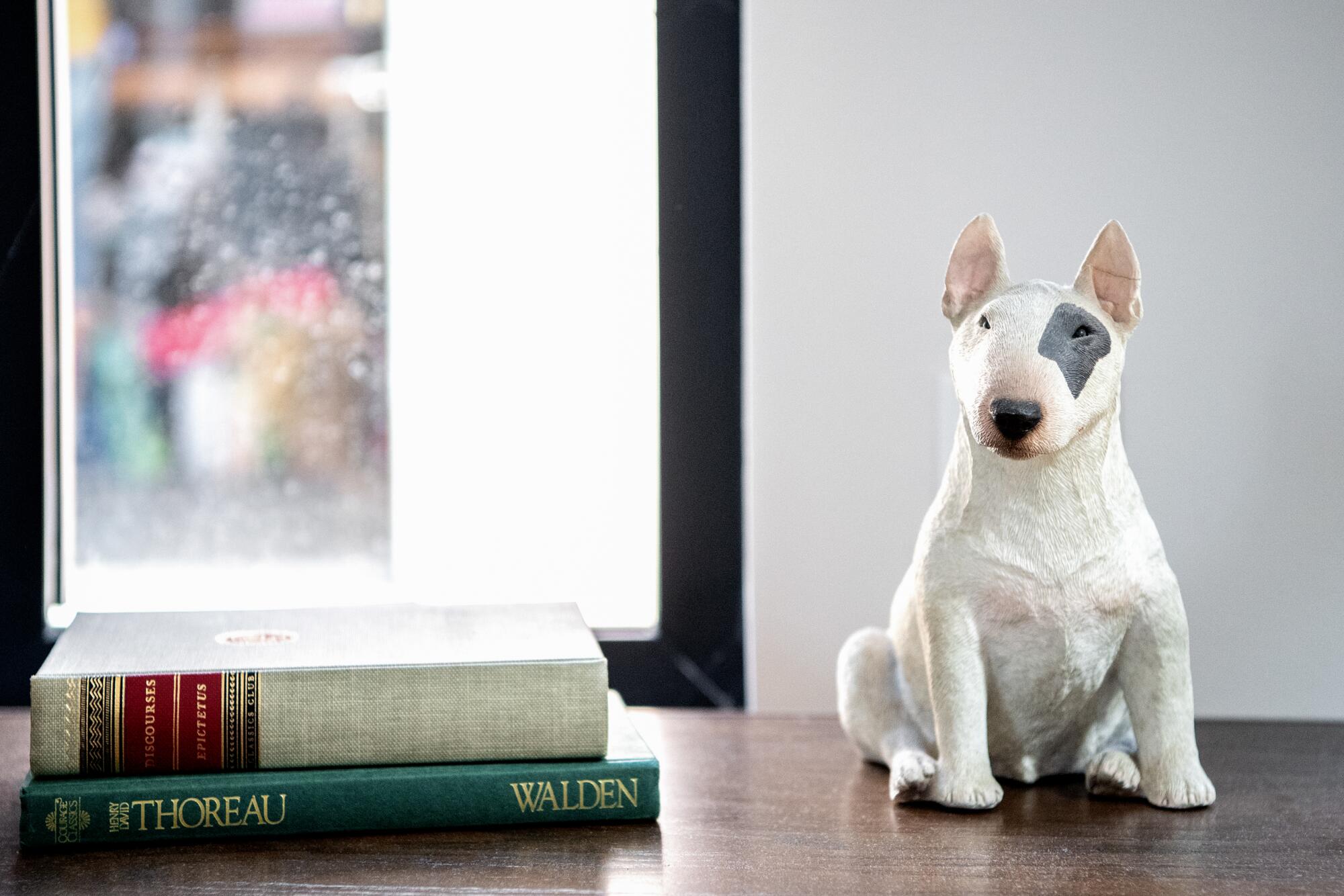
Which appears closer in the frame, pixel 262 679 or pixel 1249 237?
pixel 262 679

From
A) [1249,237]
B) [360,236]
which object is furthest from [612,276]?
[1249,237]

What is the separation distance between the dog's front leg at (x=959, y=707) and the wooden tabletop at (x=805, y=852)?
18 mm

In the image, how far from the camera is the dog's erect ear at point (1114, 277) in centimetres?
74

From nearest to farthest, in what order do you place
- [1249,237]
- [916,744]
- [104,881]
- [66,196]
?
[104,881] → [916,744] → [1249,237] → [66,196]

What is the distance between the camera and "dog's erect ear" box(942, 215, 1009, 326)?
763 millimetres

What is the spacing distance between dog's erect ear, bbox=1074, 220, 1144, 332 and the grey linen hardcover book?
1.16 ft

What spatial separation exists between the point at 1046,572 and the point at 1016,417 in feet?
0.34

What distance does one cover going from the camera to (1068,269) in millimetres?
1075

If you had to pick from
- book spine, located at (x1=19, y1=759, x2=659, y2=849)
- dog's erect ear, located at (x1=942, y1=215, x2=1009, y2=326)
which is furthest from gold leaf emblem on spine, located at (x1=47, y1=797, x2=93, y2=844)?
dog's erect ear, located at (x1=942, y1=215, x2=1009, y2=326)

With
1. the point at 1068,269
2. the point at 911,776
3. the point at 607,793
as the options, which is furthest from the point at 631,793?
the point at 1068,269

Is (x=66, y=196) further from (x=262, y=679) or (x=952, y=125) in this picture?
(x=952, y=125)

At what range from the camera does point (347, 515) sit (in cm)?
122

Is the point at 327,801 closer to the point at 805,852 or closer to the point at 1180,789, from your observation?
the point at 805,852

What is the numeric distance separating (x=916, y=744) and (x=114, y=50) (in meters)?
0.93
